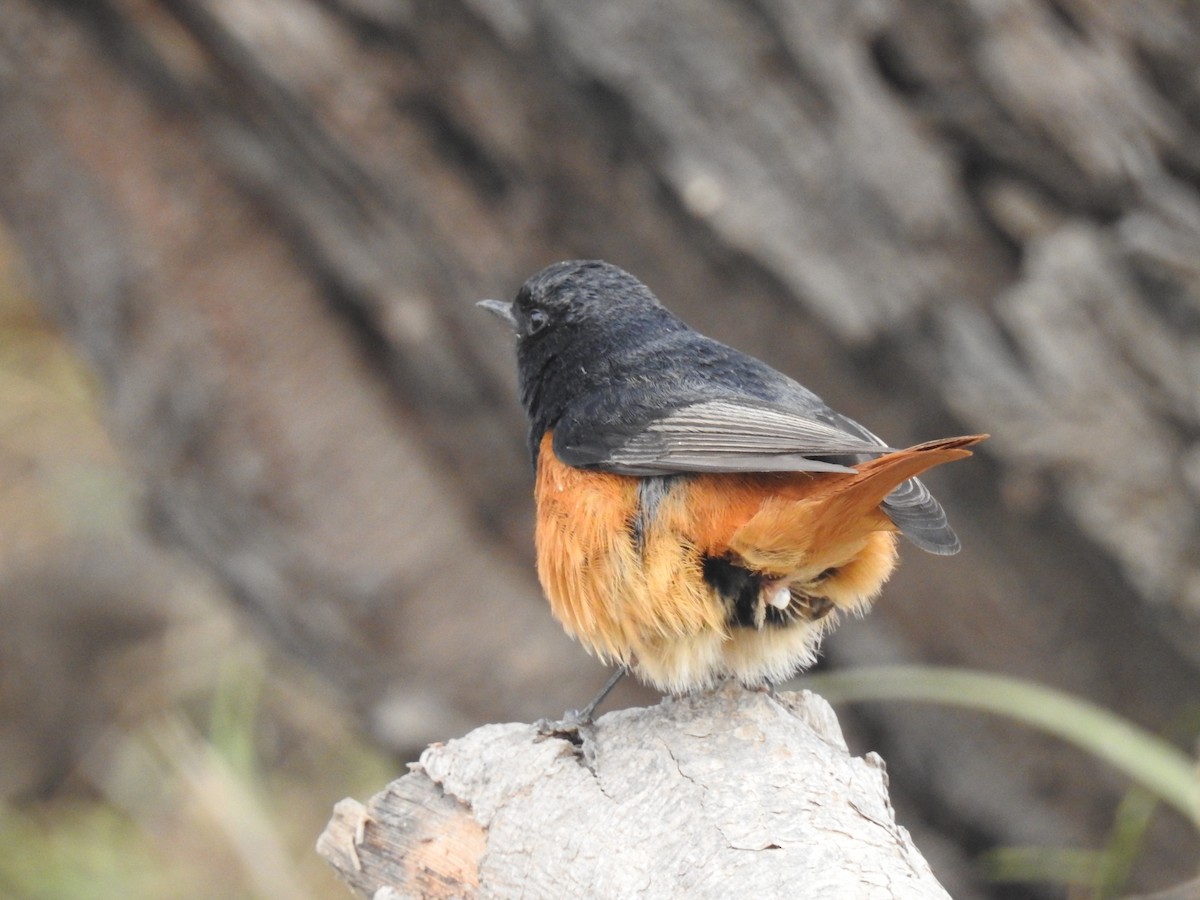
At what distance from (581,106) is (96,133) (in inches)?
91.8

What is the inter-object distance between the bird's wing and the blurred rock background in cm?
162

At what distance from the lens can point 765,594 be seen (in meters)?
2.99

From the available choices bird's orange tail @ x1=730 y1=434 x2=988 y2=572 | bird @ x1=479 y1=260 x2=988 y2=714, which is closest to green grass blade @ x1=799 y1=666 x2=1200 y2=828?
bird @ x1=479 y1=260 x2=988 y2=714

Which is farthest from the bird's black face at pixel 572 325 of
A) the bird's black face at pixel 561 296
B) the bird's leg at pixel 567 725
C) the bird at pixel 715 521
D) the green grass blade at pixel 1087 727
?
the green grass blade at pixel 1087 727

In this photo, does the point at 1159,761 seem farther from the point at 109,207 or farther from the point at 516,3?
the point at 109,207

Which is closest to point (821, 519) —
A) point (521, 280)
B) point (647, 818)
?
point (647, 818)

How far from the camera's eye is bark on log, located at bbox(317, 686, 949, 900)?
88.1 inches

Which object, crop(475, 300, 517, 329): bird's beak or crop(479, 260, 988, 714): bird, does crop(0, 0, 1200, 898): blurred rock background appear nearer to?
crop(475, 300, 517, 329): bird's beak

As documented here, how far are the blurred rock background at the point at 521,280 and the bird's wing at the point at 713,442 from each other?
5.33 ft

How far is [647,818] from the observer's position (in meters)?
2.49

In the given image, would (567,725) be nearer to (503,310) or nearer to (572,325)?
(572,325)

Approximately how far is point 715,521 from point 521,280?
8.65 ft

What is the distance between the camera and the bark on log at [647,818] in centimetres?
224

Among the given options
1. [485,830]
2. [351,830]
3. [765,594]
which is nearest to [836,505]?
[765,594]
